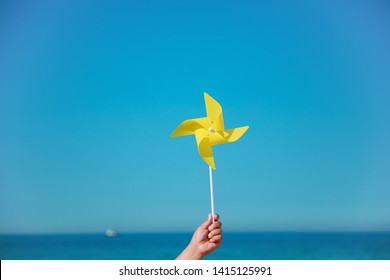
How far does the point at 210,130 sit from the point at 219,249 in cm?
1295

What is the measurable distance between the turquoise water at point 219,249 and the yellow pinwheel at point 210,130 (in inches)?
448

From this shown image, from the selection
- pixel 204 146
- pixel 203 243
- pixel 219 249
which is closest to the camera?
pixel 203 243

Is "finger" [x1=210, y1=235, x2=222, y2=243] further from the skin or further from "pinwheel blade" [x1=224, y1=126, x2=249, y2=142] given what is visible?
"pinwheel blade" [x1=224, y1=126, x2=249, y2=142]

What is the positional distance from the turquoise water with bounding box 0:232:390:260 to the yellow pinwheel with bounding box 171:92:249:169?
11.4 metres

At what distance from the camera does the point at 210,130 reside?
3.48 m

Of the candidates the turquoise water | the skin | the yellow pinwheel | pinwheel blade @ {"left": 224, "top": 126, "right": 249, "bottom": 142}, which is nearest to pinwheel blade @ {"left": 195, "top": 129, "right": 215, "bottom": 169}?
the yellow pinwheel

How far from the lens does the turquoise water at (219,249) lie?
15.7 meters

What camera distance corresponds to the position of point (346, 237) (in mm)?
17797

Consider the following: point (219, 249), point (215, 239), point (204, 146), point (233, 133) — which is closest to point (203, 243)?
point (215, 239)

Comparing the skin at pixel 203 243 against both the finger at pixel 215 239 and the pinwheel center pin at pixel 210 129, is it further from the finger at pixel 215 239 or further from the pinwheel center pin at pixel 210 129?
the pinwheel center pin at pixel 210 129

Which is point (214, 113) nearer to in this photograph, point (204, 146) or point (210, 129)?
point (210, 129)

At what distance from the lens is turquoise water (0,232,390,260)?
1574 centimetres
